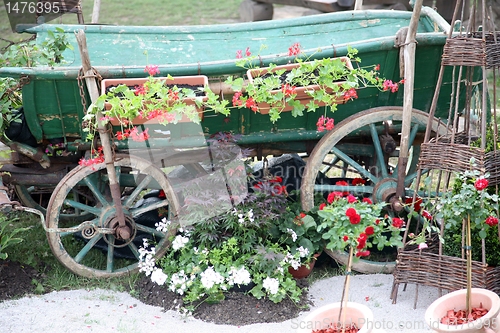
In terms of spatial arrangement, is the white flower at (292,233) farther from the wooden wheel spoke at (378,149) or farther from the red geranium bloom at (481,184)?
the red geranium bloom at (481,184)

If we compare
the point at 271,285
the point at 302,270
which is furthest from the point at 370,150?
the point at 271,285

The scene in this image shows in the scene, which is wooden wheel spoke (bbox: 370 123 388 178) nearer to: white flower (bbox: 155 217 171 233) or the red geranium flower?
the red geranium flower

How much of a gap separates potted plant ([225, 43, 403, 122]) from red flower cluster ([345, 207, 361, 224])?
88 cm

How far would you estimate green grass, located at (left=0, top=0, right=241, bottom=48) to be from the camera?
967 cm

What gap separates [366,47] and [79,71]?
1644mm

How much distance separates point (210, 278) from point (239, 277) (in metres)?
0.16

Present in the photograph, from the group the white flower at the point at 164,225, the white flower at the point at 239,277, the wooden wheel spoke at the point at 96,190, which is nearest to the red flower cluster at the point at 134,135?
the wooden wheel spoke at the point at 96,190

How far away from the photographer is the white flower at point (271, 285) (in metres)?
3.43

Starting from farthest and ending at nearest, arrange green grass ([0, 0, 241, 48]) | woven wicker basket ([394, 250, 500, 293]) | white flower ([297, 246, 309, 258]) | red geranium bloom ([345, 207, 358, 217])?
green grass ([0, 0, 241, 48]), white flower ([297, 246, 309, 258]), woven wicker basket ([394, 250, 500, 293]), red geranium bloom ([345, 207, 358, 217])

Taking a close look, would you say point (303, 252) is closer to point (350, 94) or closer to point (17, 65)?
point (350, 94)

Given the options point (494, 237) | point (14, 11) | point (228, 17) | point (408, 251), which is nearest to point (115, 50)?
point (408, 251)

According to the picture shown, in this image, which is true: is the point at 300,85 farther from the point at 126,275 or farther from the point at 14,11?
the point at 14,11

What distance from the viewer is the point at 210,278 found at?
3.44m

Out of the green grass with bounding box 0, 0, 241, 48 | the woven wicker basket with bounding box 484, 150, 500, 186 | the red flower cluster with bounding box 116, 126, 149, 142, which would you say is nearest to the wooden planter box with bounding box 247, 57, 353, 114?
the red flower cluster with bounding box 116, 126, 149, 142
